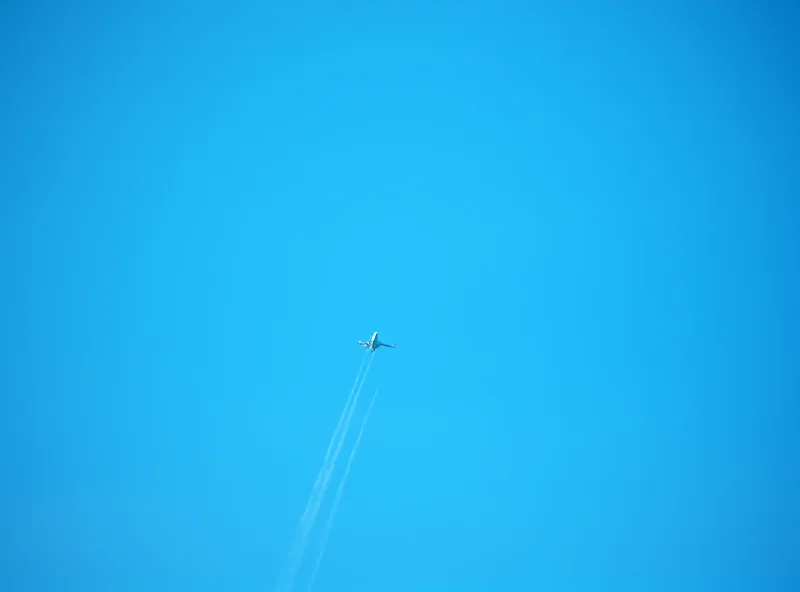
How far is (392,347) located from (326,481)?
1636 centimetres

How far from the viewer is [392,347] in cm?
8906

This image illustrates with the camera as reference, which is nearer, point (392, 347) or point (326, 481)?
→ point (326, 481)

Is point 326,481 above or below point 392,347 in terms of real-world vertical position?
below

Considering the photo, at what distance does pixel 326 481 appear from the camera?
82.1 m
